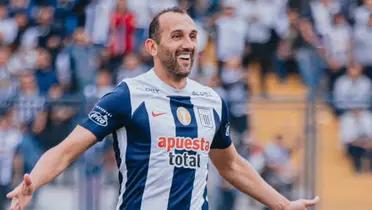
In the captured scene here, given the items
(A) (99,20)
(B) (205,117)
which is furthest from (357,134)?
(A) (99,20)

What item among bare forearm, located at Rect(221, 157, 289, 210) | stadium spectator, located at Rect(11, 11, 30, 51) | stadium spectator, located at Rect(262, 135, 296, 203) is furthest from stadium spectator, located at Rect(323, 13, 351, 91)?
bare forearm, located at Rect(221, 157, 289, 210)

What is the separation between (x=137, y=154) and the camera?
661 cm

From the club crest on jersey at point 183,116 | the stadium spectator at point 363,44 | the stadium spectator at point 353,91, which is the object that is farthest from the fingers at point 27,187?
the stadium spectator at point 363,44

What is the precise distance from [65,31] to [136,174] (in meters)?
10.6

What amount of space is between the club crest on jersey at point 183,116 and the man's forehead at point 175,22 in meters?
0.47

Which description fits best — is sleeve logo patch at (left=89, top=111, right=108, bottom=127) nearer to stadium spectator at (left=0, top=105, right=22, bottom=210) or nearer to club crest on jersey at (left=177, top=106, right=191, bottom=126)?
club crest on jersey at (left=177, top=106, right=191, bottom=126)

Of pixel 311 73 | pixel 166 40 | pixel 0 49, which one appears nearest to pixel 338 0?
pixel 311 73

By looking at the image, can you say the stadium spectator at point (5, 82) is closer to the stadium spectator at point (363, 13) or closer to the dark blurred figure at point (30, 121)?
the dark blurred figure at point (30, 121)

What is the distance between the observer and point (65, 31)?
17.0 meters

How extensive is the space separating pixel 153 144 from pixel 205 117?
0.40m

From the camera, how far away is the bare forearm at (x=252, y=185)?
7117 mm

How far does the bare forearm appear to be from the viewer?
712 centimetres

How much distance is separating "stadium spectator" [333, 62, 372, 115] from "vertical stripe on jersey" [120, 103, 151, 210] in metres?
6.14

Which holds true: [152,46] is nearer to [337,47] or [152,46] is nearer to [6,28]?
[337,47]
